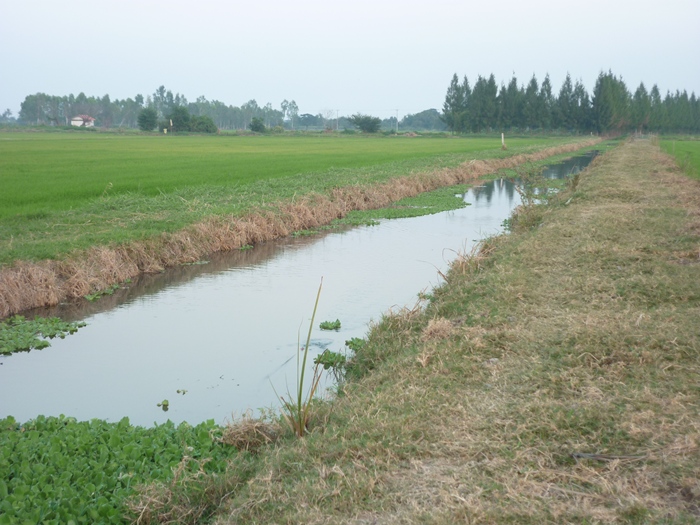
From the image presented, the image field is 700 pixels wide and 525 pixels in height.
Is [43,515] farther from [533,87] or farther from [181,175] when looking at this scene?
[533,87]

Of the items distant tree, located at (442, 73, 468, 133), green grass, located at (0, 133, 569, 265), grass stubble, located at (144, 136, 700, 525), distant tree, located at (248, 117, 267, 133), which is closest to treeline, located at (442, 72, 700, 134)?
distant tree, located at (442, 73, 468, 133)

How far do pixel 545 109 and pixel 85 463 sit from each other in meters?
77.0

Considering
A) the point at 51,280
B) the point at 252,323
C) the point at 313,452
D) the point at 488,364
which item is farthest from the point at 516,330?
the point at 51,280

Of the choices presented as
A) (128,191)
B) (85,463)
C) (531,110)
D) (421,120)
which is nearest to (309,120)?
(421,120)

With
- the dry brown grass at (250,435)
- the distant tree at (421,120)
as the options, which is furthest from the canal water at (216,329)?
the distant tree at (421,120)

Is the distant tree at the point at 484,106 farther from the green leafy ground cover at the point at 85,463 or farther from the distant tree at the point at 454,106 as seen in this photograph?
the green leafy ground cover at the point at 85,463

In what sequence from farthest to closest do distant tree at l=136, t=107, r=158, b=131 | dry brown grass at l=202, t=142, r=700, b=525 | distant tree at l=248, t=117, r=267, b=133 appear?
distant tree at l=248, t=117, r=267, b=133 → distant tree at l=136, t=107, r=158, b=131 → dry brown grass at l=202, t=142, r=700, b=525

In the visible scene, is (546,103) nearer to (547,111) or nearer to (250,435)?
(547,111)

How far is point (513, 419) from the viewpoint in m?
4.07

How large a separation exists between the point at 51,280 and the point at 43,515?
19.3 ft

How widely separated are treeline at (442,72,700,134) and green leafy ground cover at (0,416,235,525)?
74737 millimetres

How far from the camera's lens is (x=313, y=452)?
3941 millimetres

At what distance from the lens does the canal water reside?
602 centimetres

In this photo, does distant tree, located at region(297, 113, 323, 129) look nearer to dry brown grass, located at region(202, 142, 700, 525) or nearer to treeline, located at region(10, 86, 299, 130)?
treeline, located at region(10, 86, 299, 130)
